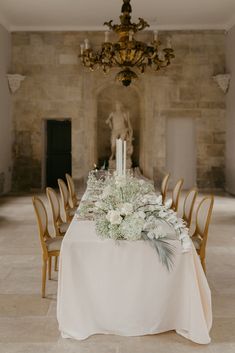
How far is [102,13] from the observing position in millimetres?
9539

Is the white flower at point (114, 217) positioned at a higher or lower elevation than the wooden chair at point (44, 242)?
higher

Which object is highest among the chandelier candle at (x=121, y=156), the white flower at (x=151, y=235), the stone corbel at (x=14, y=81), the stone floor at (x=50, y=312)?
the stone corbel at (x=14, y=81)

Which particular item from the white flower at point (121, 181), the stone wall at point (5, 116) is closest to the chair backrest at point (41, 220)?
the white flower at point (121, 181)

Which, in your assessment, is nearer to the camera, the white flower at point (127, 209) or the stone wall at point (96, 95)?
the white flower at point (127, 209)

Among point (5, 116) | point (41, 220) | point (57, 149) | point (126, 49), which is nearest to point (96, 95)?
point (57, 149)

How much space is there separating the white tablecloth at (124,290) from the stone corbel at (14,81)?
28.3 ft

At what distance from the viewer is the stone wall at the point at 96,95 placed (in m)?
10.8

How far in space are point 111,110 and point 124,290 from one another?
30.8 ft

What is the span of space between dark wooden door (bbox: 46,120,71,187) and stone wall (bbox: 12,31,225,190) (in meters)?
0.85

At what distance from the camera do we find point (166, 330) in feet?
8.98

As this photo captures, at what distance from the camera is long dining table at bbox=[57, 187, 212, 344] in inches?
105

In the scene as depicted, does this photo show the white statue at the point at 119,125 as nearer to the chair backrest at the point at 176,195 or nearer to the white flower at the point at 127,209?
the chair backrest at the point at 176,195

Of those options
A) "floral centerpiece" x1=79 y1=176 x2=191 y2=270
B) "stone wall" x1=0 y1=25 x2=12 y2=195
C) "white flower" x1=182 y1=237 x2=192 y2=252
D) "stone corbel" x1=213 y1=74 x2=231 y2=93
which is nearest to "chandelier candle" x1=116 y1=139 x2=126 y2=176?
"floral centerpiece" x1=79 y1=176 x2=191 y2=270

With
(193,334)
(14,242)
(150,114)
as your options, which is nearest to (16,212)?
(14,242)
